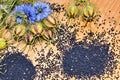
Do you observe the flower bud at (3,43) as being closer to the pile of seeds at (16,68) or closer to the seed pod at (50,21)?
the pile of seeds at (16,68)

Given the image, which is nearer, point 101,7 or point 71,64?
point 71,64

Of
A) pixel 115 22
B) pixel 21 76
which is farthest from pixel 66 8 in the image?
pixel 21 76

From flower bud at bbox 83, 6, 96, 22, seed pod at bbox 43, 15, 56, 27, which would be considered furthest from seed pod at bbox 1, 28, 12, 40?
flower bud at bbox 83, 6, 96, 22

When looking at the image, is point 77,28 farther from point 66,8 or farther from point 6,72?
point 6,72

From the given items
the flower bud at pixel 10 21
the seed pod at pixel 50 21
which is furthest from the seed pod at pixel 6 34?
the seed pod at pixel 50 21

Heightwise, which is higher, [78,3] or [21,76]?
[78,3]

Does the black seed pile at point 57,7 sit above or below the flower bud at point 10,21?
above

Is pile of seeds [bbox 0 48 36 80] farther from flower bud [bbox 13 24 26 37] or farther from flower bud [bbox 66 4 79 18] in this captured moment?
flower bud [bbox 66 4 79 18]

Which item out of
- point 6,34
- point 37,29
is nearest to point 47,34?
point 37,29
